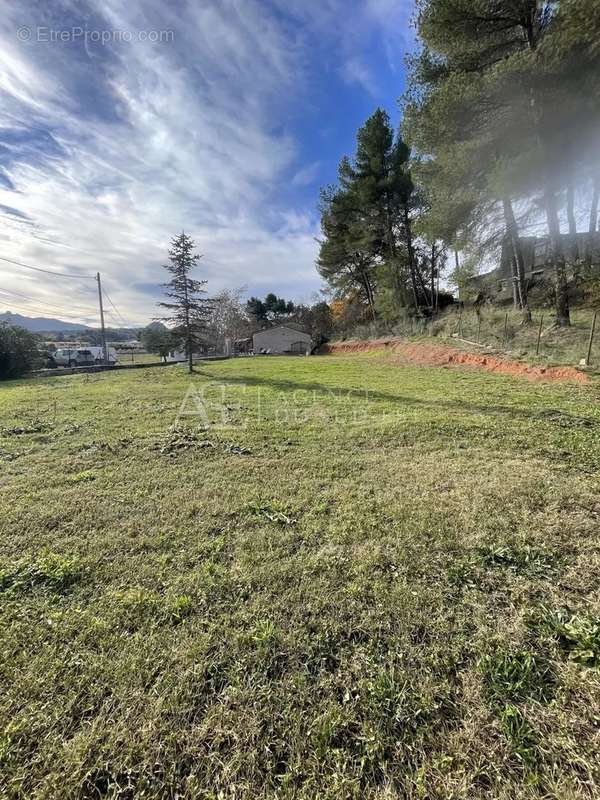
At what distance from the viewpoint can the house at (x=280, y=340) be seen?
112 ft

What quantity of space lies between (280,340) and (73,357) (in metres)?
18.8

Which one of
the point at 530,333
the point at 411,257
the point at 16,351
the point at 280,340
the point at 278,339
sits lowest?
the point at 530,333

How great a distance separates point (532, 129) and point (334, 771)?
40.8 feet

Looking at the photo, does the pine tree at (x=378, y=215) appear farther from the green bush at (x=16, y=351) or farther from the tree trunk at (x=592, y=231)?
the green bush at (x=16, y=351)

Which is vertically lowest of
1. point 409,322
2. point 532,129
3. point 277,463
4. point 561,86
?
point 277,463

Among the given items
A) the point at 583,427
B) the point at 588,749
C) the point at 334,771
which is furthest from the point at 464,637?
the point at 583,427

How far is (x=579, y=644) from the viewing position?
149cm

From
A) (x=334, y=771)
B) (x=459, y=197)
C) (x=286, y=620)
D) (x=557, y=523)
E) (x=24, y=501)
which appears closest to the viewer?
(x=334, y=771)

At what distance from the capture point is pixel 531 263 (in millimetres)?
16562

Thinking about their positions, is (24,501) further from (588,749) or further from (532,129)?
(532,129)

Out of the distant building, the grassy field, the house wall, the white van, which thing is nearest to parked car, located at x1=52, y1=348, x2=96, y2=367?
the white van

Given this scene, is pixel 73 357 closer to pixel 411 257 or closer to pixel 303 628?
pixel 411 257

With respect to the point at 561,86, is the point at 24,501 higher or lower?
lower
